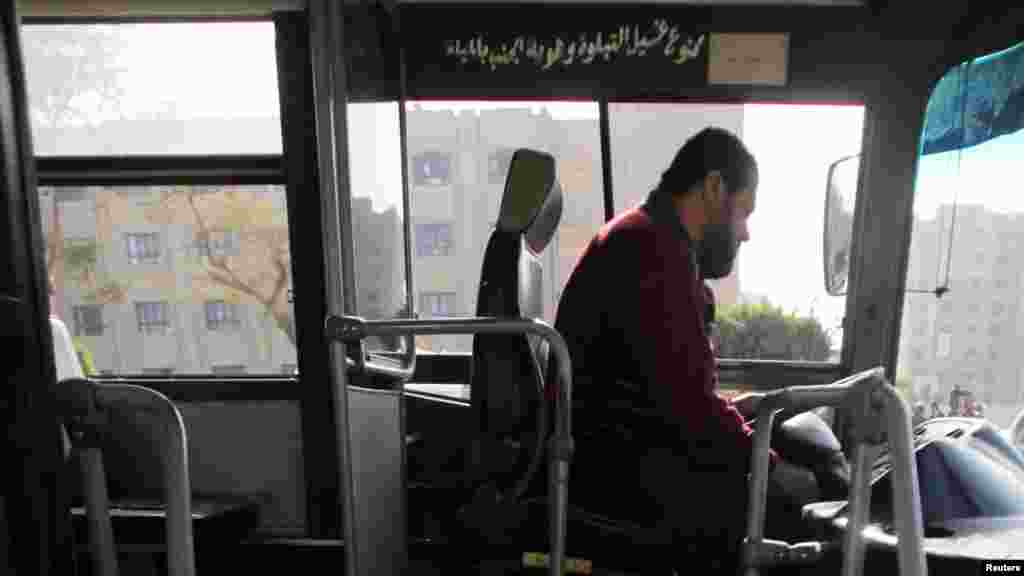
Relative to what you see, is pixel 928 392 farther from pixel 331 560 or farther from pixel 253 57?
pixel 253 57

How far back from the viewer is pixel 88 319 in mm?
3025

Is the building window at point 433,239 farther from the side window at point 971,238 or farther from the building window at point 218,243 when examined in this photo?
the side window at point 971,238

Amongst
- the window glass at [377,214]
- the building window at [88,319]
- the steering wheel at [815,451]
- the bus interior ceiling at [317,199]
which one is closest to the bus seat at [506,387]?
the window glass at [377,214]

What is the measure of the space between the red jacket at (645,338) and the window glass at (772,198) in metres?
1.03

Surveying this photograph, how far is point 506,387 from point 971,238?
1.78 m

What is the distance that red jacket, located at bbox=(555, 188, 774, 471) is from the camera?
67.6 inches

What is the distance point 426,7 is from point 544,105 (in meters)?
0.60

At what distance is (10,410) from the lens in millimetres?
885

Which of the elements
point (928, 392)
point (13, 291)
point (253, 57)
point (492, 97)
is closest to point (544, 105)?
point (492, 97)

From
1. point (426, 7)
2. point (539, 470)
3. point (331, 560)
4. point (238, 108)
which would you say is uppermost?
point (426, 7)

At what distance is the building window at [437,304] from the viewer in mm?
2984

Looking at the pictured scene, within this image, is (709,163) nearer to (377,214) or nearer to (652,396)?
(652,396)

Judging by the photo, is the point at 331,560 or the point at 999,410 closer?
the point at 999,410

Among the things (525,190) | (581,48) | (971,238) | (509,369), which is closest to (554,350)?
(509,369)
